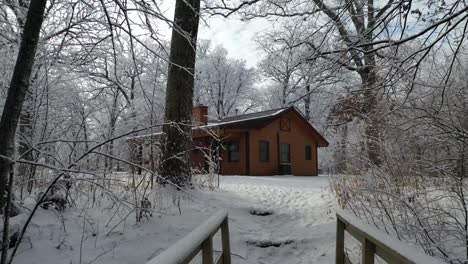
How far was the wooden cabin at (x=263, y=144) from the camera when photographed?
18.6 m

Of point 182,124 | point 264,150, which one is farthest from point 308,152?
point 182,124

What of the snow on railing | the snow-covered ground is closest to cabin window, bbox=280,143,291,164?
the snow-covered ground

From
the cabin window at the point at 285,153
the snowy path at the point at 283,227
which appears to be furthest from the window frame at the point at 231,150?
the snowy path at the point at 283,227

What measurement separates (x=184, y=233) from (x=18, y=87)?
304 cm

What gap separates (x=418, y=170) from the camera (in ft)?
15.5

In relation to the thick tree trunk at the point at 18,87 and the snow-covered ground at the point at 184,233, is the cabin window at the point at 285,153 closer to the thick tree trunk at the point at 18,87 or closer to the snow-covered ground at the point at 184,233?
the snow-covered ground at the point at 184,233

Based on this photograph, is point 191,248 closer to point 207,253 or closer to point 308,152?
point 207,253

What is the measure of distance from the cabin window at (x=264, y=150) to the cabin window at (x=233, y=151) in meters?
1.21

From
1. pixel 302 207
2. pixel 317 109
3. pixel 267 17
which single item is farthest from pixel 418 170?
pixel 317 109

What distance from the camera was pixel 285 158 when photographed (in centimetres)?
2078

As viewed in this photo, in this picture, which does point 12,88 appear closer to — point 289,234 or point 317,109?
point 289,234

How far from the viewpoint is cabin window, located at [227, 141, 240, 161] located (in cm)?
1947

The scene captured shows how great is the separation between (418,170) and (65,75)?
607cm

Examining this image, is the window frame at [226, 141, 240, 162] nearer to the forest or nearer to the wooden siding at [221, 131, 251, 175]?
the wooden siding at [221, 131, 251, 175]
